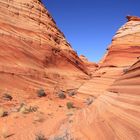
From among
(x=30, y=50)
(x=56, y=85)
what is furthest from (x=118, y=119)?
(x=30, y=50)

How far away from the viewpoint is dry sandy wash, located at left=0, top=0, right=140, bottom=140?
30.2ft

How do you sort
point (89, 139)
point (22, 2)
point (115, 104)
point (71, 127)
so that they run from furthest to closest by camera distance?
point (22, 2) < point (71, 127) < point (115, 104) < point (89, 139)

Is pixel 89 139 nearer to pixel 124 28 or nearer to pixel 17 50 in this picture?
pixel 17 50

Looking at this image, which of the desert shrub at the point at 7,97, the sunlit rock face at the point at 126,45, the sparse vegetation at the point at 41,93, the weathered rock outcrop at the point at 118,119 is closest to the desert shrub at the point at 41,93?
the sparse vegetation at the point at 41,93

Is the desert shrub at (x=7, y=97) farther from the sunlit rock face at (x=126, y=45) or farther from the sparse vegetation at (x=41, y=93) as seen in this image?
the sunlit rock face at (x=126, y=45)

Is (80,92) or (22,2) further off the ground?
(22,2)

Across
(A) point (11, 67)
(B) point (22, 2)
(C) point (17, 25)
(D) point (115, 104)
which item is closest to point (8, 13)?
(C) point (17, 25)

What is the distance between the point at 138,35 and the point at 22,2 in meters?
13.3

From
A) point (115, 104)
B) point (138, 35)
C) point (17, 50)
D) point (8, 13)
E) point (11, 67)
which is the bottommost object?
point (115, 104)

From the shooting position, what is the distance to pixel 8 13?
93.9 feet

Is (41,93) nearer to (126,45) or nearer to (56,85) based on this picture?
(56,85)

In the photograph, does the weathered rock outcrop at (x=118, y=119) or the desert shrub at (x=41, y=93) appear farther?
the desert shrub at (x=41, y=93)

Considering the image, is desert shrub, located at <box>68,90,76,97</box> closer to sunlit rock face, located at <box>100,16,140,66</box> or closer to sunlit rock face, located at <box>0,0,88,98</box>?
sunlit rock face, located at <box>0,0,88,98</box>

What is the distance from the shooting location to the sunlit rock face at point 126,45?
24734mm
